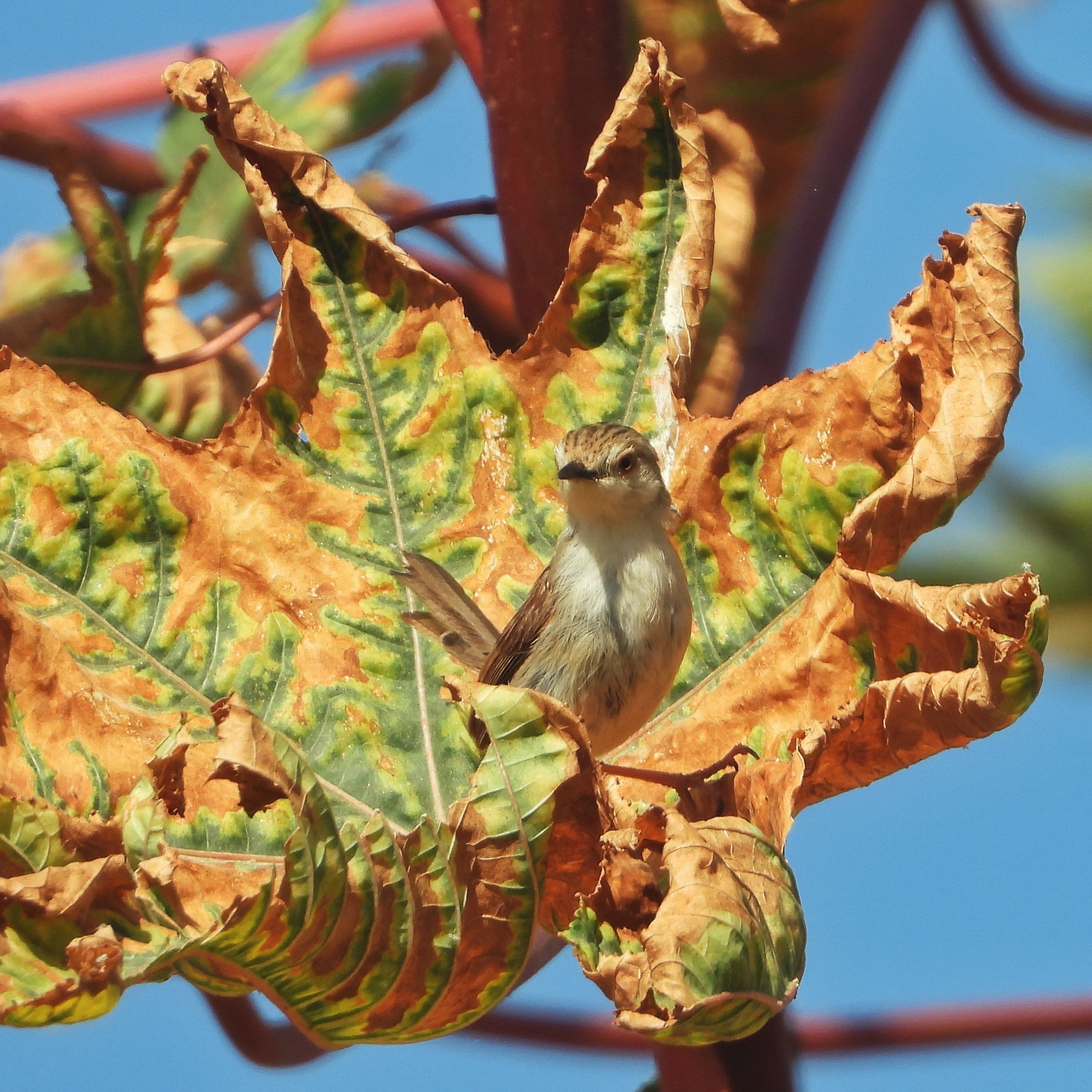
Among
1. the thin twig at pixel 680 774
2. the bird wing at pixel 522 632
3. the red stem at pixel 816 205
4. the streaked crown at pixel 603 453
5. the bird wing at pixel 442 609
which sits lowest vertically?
the thin twig at pixel 680 774

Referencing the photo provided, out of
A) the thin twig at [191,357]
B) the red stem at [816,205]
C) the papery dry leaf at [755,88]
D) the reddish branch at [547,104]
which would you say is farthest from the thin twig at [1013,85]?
the thin twig at [191,357]

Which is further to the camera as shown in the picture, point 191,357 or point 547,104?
point 191,357

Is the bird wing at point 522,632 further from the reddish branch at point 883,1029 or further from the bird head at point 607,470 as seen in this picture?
the reddish branch at point 883,1029

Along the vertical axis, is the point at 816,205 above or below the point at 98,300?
above

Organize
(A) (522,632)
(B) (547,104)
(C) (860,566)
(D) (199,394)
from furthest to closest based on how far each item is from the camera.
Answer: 1. (D) (199,394)
2. (A) (522,632)
3. (B) (547,104)
4. (C) (860,566)

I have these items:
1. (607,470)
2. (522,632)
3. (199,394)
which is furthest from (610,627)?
(199,394)

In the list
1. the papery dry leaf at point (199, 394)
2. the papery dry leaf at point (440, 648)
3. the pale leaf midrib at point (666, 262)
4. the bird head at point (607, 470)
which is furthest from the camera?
the papery dry leaf at point (199, 394)

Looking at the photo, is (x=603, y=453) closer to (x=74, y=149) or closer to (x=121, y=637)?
(x=121, y=637)
